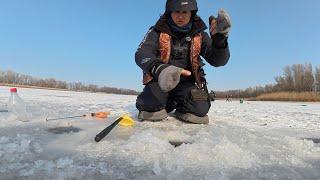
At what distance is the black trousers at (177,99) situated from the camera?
3.89m

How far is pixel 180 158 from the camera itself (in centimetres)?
210

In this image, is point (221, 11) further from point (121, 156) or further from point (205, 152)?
point (121, 156)

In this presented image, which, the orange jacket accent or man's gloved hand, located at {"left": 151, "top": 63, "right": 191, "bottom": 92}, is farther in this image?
A: the orange jacket accent

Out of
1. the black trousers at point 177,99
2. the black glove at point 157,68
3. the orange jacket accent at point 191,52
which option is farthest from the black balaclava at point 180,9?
the black glove at point 157,68

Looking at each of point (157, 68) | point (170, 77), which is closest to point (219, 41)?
point (157, 68)

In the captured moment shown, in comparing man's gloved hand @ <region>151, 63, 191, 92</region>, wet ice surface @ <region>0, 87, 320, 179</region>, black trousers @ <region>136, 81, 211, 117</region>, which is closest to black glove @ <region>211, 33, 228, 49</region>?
black trousers @ <region>136, 81, 211, 117</region>

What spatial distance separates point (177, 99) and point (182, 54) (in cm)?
55

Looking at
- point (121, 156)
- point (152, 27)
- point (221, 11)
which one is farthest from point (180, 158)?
point (152, 27)

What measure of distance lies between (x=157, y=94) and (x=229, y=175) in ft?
6.94

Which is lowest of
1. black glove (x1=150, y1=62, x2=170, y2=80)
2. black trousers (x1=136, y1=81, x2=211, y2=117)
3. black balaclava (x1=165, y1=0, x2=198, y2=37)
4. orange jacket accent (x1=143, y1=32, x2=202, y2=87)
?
black trousers (x1=136, y1=81, x2=211, y2=117)

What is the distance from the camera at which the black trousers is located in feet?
12.8

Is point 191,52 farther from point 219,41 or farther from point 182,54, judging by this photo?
point 219,41

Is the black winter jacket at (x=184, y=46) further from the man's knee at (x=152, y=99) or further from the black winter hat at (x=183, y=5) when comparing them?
the man's knee at (x=152, y=99)

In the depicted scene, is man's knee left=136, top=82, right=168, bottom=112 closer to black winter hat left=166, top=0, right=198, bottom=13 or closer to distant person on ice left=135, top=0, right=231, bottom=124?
distant person on ice left=135, top=0, right=231, bottom=124
